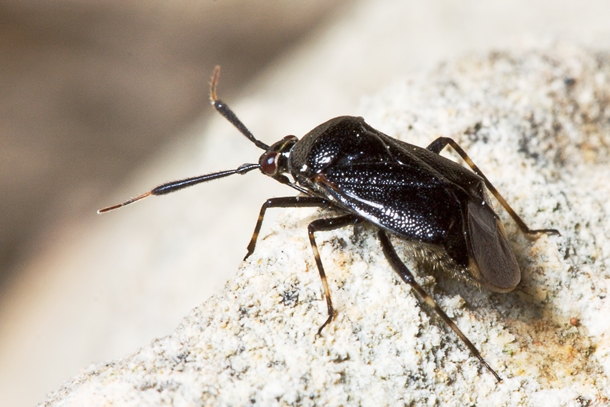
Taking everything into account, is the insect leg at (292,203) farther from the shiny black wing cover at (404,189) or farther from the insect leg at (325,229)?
the insect leg at (325,229)

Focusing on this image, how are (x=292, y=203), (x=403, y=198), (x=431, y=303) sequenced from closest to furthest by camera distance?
(x=431, y=303) → (x=403, y=198) → (x=292, y=203)

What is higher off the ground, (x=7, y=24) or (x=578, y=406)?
(x=7, y=24)

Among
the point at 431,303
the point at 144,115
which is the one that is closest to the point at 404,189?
the point at 431,303

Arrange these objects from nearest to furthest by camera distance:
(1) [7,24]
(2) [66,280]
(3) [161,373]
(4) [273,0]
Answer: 1. (3) [161,373]
2. (1) [7,24]
3. (2) [66,280]
4. (4) [273,0]

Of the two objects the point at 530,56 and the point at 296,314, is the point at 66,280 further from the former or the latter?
the point at 530,56

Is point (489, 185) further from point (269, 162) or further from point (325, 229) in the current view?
point (269, 162)

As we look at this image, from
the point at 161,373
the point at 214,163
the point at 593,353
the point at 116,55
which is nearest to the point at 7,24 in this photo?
the point at 116,55
